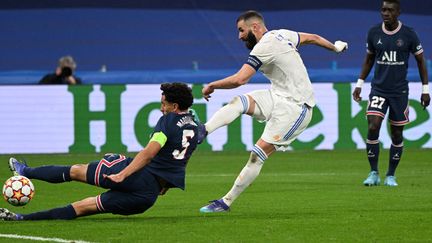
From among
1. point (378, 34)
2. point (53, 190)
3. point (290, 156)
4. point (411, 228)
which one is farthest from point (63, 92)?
point (411, 228)

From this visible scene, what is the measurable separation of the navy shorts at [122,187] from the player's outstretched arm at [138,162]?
224mm

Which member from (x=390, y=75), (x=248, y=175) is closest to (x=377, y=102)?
(x=390, y=75)

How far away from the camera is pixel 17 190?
10.7 meters

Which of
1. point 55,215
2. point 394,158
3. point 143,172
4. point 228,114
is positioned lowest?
point 394,158

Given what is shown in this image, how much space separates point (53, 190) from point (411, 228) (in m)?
5.92

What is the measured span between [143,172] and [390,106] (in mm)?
5344

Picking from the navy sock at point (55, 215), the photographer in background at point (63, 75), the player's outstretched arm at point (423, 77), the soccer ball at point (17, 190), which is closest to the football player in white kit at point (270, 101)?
the navy sock at point (55, 215)

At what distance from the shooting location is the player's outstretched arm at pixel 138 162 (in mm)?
10172

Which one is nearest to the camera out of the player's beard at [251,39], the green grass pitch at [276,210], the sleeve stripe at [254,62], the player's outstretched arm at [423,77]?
the green grass pitch at [276,210]

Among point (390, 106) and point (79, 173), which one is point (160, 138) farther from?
point (390, 106)

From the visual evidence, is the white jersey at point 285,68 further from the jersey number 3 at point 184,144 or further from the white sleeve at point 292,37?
the jersey number 3 at point 184,144

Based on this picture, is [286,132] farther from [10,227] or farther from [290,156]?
[290,156]

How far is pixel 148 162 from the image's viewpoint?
33.7 feet

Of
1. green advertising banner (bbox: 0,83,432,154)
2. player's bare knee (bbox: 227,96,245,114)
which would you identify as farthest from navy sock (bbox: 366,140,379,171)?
green advertising banner (bbox: 0,83,432,154)
